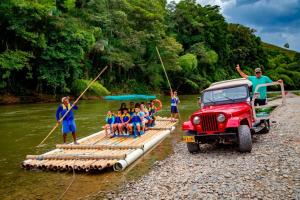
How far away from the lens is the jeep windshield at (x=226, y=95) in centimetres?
1238

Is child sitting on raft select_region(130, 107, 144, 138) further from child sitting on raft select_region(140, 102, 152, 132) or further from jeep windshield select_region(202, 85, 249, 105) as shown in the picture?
jeep windshield select_region(202, 85, 249, 105)

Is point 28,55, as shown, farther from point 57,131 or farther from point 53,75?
point 57,131

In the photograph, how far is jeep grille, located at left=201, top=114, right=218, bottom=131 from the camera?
11164 mm

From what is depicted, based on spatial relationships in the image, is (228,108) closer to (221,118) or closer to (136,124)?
(221,118)

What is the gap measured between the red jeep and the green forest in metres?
31.2

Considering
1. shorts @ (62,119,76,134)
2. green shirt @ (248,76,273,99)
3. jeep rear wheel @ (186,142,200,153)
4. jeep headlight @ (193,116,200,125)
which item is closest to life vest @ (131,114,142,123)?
shorts @ (62,119,76,134)

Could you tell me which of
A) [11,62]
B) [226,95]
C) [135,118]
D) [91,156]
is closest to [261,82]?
[226,95]

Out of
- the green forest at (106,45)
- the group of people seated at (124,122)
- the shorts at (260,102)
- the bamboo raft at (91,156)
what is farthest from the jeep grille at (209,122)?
the green forest at (106,45)

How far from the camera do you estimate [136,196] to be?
7.96 meters

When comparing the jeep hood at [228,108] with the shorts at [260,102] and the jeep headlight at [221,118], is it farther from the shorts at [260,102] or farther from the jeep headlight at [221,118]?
the shorts at [260,102]

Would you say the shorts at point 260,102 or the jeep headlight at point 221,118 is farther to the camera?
the shorts at point 260,102

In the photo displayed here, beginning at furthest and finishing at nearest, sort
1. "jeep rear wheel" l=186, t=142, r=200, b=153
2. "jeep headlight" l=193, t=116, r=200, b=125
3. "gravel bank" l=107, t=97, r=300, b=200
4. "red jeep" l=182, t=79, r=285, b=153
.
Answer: "jeep rear wheel" l=186, t=142, r=200, b=153
"jeep headlight" l=193, t=116, r=200, b=125
"red jeep" l=182, t=79, r=285, b=153
"gravel bank" l=107, t=97, r=300, b=200

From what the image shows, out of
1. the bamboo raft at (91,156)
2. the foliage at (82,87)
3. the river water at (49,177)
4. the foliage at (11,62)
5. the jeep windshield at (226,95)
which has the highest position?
the foliage at (11,62)

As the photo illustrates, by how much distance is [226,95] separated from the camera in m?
12.6
